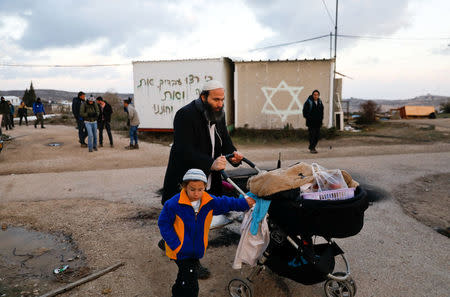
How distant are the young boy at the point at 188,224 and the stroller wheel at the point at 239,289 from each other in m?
0.47

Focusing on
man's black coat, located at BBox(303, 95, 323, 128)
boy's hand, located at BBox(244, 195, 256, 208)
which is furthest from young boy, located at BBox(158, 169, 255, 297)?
man's black coat, located at BBox(303, 95, 323, 128)

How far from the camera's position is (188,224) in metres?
2.52

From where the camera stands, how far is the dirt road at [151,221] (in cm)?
323

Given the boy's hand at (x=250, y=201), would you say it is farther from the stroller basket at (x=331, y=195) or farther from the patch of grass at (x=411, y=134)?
the patch of grass at (x=411, y=134)

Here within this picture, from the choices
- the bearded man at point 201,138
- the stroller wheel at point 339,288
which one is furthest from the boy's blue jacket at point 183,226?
the stroller wheel at point 339,288

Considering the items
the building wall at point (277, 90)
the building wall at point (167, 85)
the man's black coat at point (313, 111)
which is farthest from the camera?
the building wall at point (167, 85)

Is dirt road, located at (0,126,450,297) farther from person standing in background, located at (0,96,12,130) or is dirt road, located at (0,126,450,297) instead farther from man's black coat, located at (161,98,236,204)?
person standing in background, located at (0,96,12,130)

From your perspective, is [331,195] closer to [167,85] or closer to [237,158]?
[237,158]

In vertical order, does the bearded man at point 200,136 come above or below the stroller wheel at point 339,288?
above

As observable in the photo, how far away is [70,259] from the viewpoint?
12.5 feet

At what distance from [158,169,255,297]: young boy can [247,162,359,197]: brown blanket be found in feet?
1.03

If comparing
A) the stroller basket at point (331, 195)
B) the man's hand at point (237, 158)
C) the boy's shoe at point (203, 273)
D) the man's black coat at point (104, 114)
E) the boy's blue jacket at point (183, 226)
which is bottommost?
the boy's shoe at point (203, 273)

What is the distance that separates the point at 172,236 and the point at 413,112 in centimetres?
2696

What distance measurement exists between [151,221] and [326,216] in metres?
3.07
